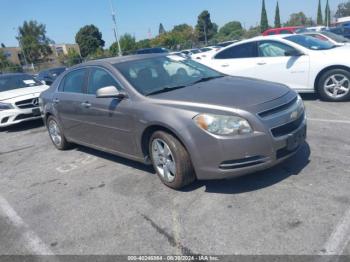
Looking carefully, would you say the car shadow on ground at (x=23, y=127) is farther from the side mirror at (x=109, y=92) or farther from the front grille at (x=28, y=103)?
the side mirror at (x=109, y=92)

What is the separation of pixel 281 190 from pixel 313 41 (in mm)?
5306

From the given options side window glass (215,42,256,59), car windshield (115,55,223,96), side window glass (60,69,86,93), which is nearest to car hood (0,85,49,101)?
side window glass (60,69,86,93)

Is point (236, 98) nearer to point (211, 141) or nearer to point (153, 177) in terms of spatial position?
point (211, 141)

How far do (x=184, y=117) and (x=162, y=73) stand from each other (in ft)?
4.08

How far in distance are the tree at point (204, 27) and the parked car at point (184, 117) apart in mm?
76224

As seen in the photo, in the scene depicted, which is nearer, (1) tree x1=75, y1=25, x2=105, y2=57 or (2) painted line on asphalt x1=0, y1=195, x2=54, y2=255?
(2) painted line on asphalt x1=0, y1=195, x2=54, y2=255

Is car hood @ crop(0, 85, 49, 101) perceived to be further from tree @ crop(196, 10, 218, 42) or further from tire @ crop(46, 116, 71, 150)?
tree @ crop(196, 10, 218, 42)

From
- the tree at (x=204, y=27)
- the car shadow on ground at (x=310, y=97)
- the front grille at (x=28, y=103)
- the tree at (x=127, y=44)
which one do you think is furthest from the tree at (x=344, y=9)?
the front grille at (x=28, y=103)

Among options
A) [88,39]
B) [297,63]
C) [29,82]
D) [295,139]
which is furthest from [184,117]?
[88,39]

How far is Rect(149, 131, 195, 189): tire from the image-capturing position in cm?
369

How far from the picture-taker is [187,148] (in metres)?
3.60

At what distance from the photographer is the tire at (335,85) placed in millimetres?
6992

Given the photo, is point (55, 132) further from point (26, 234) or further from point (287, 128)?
point (287, 128)

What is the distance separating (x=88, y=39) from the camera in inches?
3091
